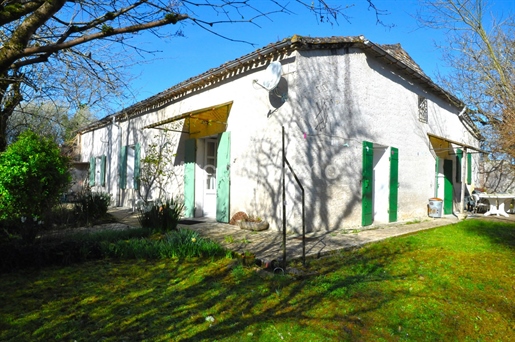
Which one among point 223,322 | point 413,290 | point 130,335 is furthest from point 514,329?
point 130,335

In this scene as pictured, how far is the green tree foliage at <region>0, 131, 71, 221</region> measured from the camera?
648cm

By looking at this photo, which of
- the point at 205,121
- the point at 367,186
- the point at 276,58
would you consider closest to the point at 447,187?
the point at 367,186

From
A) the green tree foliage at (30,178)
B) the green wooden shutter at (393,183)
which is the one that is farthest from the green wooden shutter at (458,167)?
the green tree foliage at (30,178)

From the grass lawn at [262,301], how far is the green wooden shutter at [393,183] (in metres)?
4.47

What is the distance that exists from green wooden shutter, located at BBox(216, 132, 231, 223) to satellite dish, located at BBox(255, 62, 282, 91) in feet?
6.12

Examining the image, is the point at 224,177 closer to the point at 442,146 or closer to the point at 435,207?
the point at 435,207

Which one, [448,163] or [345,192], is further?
[448,163]

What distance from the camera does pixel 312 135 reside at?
7.83m

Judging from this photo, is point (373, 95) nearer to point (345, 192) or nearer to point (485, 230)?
point (345, 192)

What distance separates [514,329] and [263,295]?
7.87 ft

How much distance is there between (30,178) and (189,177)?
4.31 m

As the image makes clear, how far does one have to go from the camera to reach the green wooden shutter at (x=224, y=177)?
8.98 m

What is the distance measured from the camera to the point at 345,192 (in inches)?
332

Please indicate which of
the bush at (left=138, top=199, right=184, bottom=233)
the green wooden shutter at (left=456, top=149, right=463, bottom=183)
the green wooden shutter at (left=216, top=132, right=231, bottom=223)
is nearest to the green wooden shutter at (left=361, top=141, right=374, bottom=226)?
the green wooden shutter at (left=216, top=132, right=231, bottom=223)
